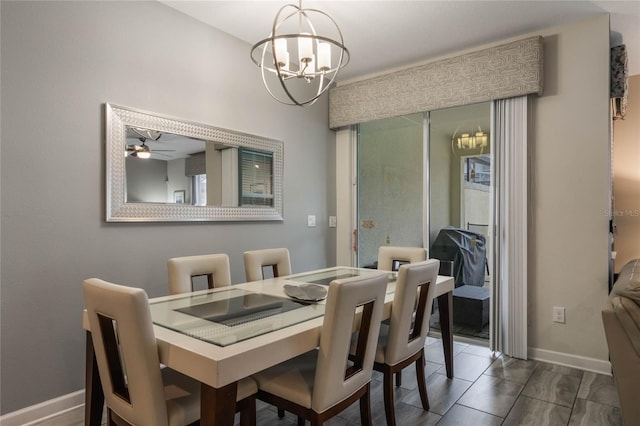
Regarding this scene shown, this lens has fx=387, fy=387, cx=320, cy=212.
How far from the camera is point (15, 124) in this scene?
2.08 meters

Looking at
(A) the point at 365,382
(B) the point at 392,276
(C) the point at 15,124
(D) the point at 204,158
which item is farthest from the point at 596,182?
(C) the point at 15,124

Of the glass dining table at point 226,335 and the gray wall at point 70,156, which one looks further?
the gray wall at point 70,156

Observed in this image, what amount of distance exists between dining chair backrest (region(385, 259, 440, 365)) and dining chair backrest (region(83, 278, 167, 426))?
1.14m

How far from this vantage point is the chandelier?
1945mm

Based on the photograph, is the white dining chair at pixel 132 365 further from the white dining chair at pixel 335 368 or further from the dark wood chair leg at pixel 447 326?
the dark wood chair leg at pixel 447 326

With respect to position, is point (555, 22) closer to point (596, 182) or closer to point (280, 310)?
point (596, 182)

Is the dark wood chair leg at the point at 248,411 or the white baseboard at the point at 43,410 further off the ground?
the dark wood chair leg at the point at 248,411

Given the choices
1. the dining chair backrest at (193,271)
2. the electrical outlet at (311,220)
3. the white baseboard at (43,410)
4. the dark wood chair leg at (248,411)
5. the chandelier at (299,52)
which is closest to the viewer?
the dark wood chair leg at (248,411)

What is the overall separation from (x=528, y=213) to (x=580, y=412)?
1450mm

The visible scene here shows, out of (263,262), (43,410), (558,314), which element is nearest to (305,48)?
(263,262)

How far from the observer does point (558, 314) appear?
299cm

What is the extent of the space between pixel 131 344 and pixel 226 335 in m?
0.32

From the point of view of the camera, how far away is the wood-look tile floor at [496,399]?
2164 mm

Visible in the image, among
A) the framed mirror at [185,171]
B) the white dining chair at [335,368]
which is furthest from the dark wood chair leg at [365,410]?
the framed mirror at [185,171]
